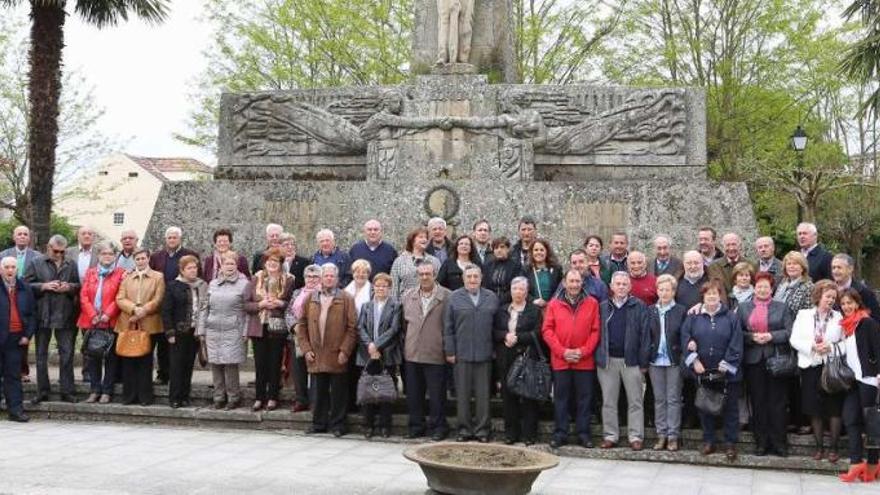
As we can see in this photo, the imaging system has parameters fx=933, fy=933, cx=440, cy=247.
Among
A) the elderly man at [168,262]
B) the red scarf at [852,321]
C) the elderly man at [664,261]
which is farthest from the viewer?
the elderly man at [168,262]

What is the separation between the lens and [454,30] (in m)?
12.6

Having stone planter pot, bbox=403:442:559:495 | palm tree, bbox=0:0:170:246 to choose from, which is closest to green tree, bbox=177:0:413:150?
palm tree, bbox=0:0:170:246

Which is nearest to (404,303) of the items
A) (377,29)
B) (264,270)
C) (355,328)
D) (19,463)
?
(355,328)

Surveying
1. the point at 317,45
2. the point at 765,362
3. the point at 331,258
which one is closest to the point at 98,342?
the point at 331,258

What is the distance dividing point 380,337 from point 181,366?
7.24 feet

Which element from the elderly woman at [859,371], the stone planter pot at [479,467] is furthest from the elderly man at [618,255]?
the stone planter pot at [479,467]

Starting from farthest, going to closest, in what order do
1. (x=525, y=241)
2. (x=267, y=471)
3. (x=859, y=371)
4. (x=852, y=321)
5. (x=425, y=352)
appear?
(x=525, y=241) < (x=425, y=352) < (x=852, y=321) < (x=859, y=371) < (x=267, y=471)

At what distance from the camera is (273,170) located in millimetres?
12961

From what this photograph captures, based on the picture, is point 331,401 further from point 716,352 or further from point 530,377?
point 716,352

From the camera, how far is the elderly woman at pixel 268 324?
8.91 metres

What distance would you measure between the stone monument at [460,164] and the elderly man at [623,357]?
314 cm

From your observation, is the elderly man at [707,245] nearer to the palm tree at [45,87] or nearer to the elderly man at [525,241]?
the elderly man at [525,241]

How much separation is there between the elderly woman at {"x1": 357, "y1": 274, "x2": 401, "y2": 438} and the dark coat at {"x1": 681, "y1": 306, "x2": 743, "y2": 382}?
2.56 meters

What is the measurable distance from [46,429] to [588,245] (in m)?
5.36
